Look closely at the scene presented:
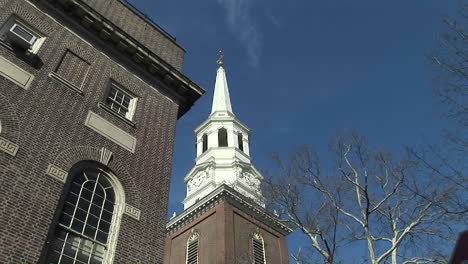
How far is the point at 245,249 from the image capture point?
29.7 metres

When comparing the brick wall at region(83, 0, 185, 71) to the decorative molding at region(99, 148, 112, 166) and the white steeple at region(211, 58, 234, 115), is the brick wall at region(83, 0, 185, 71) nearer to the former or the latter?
the decorative molding at region(99, 148, 112, 166)

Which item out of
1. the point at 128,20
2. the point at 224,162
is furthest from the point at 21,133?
the point at 224,162

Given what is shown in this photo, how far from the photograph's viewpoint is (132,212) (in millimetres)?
11672

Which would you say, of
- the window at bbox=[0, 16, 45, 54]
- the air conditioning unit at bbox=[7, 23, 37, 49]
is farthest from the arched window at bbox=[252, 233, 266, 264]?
the air conditioning unit at bbox=[7, 23, 37, 49]

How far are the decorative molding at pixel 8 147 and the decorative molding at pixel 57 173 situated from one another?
0.87 meters

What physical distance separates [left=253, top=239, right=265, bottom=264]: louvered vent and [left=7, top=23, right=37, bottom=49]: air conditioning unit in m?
23.2

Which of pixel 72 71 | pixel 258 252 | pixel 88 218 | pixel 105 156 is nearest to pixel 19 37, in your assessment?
pixel 72 71

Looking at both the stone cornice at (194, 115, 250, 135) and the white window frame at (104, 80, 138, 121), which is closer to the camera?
the white window frame at (104, 80, 138, 121)

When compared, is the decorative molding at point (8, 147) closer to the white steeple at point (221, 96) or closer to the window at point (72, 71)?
the window at point (72, 71)

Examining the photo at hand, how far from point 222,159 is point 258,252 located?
373 inches

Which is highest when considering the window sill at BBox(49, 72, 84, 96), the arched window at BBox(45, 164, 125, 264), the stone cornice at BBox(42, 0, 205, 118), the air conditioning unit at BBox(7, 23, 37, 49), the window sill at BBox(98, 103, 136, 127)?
the stone cornice at BBox(42, 0, 205, 118)

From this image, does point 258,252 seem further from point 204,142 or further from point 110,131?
point 110,131

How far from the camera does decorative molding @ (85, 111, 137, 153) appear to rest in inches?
486

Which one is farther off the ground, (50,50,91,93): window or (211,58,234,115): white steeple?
(211,58,234,115): white steeple
